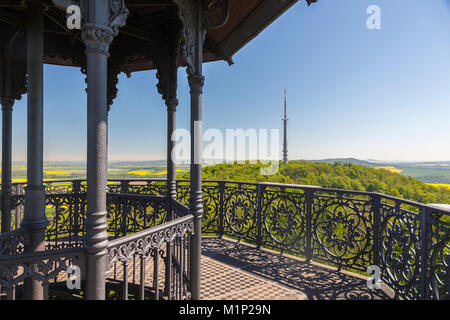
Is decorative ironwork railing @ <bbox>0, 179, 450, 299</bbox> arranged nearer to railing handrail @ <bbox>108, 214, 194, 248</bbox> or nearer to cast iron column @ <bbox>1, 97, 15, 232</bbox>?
cast iron column @ <bbox>1, 97, 15, 232</bbox>

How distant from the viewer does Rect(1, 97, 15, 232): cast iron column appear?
4.45 metres

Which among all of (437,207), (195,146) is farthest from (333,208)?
(195,146)

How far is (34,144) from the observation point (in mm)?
3051

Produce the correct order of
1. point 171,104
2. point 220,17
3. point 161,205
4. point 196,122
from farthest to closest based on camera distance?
point 171,104, point 161,205, point 220,17, point 196,122

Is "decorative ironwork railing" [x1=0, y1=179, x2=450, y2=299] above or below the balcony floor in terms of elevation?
above

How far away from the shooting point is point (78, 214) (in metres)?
5.19

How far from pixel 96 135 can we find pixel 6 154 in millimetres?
4091

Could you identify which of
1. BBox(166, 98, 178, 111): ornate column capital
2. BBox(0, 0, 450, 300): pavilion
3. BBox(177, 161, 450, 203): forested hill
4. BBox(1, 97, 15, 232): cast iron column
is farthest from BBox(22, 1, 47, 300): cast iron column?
BBox(177, 161, 450, 203): forested hill

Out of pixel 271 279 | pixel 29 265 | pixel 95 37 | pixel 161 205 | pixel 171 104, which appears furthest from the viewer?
pixel 171 104

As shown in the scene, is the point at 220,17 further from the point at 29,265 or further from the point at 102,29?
the point at 29,265

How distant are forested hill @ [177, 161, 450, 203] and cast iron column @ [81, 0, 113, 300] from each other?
34.3ft

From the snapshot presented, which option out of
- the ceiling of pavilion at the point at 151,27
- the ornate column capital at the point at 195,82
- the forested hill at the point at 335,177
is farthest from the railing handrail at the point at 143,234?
the forested hill at the point at 335,177

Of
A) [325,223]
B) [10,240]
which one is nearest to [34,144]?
[10,240]

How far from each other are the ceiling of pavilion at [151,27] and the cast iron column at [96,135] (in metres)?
1.75
